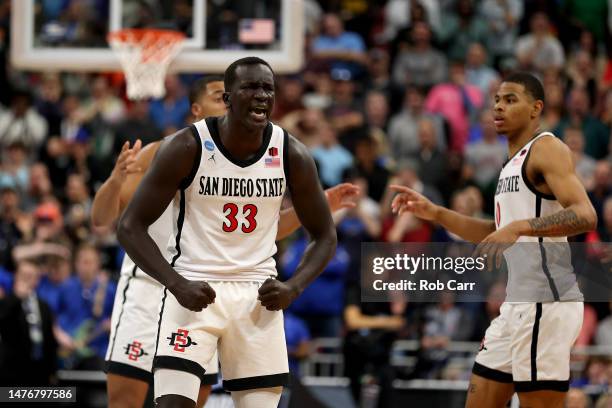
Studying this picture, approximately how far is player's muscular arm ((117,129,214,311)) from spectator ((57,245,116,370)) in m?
5.85

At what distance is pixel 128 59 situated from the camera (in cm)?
1106

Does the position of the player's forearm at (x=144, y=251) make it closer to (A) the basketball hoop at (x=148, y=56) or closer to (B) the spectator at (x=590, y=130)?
(A) the basketball hoop at (x=148, y=56)

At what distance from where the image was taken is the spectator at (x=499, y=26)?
54.4 ft

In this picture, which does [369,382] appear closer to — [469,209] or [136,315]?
[469,209]

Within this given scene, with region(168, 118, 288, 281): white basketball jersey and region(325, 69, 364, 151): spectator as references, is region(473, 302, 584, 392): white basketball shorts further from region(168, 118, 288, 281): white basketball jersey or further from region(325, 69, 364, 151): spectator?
region(325, 69, 364, 151): spectator

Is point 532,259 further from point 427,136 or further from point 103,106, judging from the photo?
point 103,106

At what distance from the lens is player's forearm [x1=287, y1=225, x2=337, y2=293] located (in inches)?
237

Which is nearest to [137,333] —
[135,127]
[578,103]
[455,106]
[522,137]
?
[522,137]

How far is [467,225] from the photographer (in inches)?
293

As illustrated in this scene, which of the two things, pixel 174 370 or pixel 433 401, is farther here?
pixel 433 401

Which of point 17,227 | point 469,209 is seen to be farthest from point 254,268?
point 17,227

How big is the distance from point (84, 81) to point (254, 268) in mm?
10298

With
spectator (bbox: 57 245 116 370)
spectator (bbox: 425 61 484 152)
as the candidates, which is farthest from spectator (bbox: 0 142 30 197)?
spectator (bbox: 425 61 484 152)

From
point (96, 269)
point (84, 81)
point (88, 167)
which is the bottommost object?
point (96, 269)
